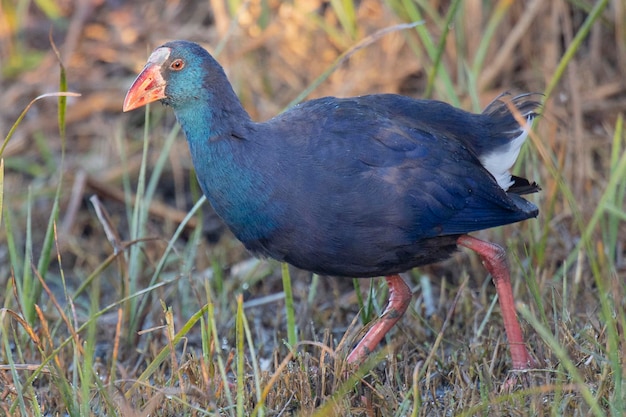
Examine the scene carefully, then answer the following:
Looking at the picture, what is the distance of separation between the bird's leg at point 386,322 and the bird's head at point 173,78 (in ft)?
3.11

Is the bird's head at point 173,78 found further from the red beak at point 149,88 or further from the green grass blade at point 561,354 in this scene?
the green grass blade at point 561,354

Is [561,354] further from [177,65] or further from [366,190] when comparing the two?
[177,65]

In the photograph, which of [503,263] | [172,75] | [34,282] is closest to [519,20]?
[503,263]

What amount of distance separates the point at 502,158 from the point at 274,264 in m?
1.16

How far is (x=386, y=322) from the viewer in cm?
320

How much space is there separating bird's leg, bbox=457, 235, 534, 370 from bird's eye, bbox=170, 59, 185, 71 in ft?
3.47

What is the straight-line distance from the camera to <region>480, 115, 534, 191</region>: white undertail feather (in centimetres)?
321

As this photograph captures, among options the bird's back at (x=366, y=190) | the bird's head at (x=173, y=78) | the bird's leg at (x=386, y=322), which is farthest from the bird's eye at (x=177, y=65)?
the bird's leg at (x=386, y=322)

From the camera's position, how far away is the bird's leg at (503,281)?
9.71ft

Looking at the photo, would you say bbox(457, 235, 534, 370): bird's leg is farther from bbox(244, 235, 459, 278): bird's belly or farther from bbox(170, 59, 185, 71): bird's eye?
bbox(170, 59, 185, 71): bird's eye

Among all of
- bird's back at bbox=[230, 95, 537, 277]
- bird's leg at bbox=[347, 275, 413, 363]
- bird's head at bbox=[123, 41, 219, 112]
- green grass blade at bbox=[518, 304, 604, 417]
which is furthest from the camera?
bird's leg at bbox=[347, 275, 413, 363]

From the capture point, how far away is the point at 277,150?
286cm

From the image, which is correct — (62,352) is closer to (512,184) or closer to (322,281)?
(322,281)

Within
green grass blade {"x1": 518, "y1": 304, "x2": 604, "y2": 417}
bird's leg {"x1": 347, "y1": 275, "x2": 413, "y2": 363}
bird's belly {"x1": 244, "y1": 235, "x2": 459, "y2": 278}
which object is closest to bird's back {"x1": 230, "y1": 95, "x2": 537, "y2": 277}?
bird's belly {"x1": 244, "y1": 235, "x2": 459, "y2": 278}
